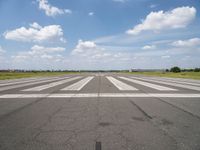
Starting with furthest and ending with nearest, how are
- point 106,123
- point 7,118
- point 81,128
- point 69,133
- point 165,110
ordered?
1. point 165,110
2. point 7,118
3. point 106,123
4. point 81,128
5. point 69,133

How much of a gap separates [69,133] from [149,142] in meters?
1.72

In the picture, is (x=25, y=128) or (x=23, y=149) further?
(x=25, y=128)

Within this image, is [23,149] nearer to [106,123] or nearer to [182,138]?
[106,123]

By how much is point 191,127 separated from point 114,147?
2257 mm

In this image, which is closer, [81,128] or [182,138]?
[182,138]

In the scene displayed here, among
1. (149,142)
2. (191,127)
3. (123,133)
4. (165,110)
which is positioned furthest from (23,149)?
(165,110)

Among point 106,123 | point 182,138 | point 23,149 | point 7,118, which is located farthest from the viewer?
point 7,118

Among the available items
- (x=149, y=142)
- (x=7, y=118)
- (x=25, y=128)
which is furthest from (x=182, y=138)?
(x=7, y=118)

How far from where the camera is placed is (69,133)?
146 inches

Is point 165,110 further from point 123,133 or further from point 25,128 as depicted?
point 25,128

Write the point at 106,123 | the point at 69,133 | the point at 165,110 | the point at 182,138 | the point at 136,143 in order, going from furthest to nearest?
the point at 165,110
the point at 106,123
the point at 69,133
the point at 182,138
the point at 136,143

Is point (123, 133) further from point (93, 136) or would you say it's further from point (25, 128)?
point (25, 128)

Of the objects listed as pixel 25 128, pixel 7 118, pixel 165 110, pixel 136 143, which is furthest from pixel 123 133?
pixel 7 118

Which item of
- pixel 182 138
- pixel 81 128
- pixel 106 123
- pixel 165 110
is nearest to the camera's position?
pixel 182 138
